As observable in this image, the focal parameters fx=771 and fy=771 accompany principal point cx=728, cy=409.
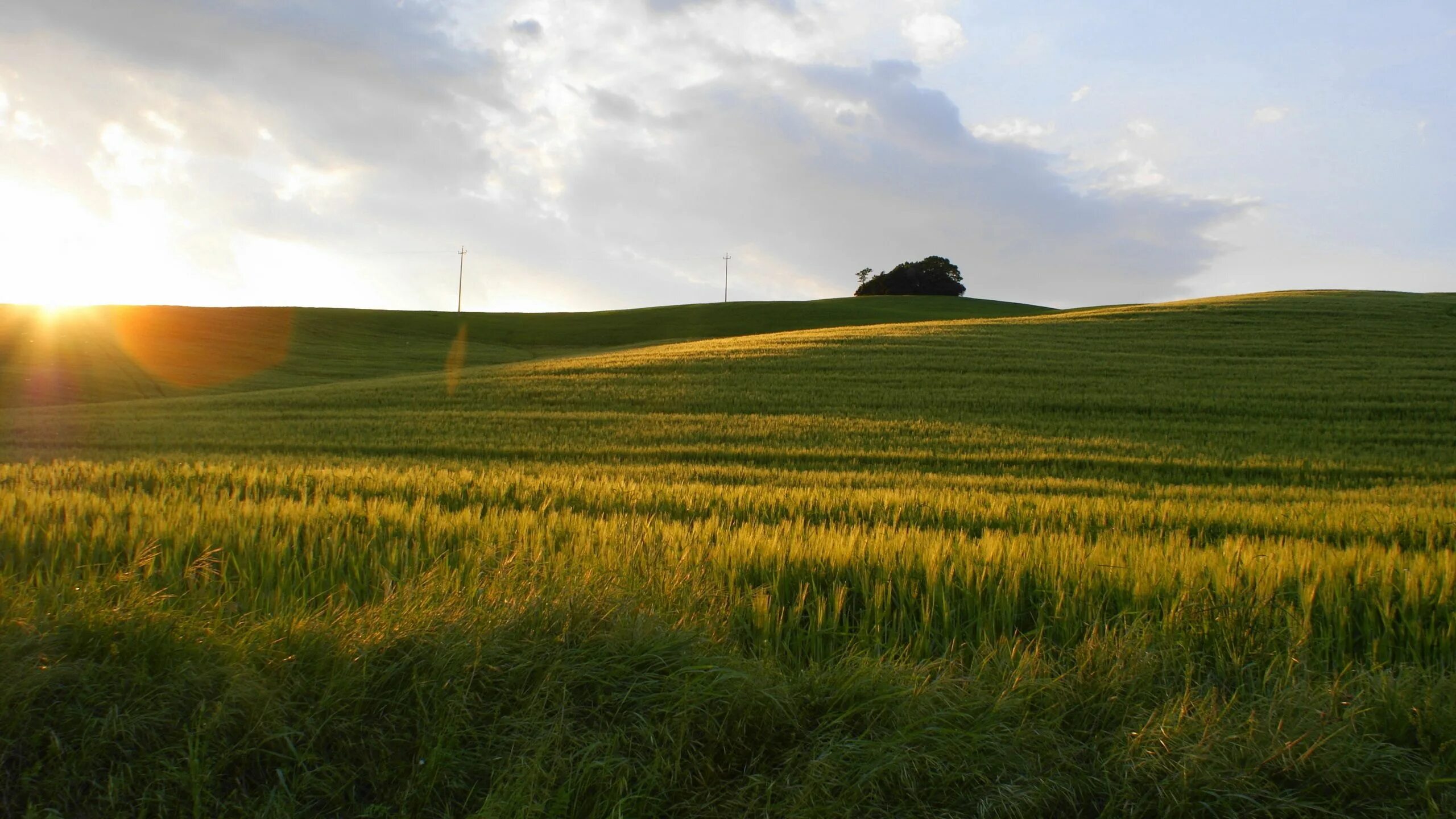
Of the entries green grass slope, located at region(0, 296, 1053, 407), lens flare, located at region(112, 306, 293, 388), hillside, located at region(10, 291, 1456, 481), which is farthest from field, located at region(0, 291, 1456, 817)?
lens flare, located at region(112, 306, 293, 388)

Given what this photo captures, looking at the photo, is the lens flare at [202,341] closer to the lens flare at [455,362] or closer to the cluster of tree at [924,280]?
the lens flare at [455,362]

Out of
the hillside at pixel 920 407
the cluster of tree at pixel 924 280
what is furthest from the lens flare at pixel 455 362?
the cluster of tree at pixel 924 280

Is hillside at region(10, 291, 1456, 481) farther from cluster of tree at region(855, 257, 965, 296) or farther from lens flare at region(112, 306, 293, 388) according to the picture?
cluster of tree at region(855, 257, 965, 296)

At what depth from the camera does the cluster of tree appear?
3792 inches

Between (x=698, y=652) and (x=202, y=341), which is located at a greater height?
(x=202, y=341)

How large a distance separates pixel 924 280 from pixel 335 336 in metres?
68.7

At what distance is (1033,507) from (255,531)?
6.07 meters

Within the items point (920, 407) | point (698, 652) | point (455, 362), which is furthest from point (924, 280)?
point (698, 652)

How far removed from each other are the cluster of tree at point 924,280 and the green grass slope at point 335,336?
14994 mm

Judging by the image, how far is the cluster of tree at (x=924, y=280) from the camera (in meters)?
96.3

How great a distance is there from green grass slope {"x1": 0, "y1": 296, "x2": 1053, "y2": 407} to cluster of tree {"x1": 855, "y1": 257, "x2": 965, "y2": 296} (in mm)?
14994

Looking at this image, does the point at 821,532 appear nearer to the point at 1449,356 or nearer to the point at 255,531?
the point at 255,531

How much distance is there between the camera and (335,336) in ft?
173

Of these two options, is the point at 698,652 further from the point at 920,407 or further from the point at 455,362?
the point at 455,362
